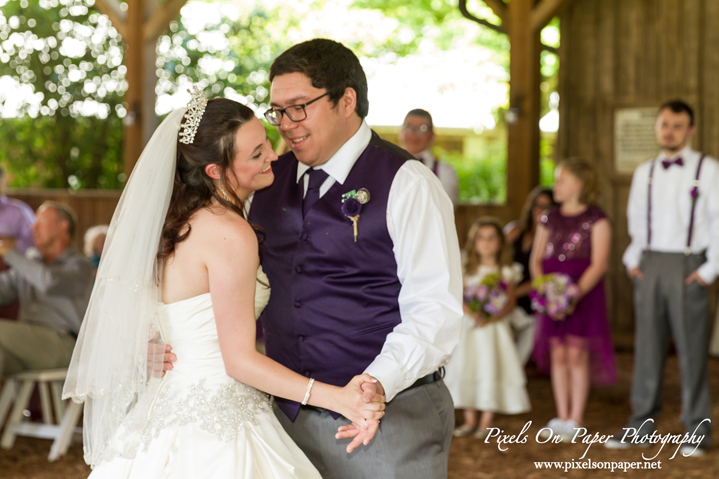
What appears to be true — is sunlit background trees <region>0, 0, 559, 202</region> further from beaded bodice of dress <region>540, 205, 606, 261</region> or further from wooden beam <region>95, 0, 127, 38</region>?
beaded bodice of dress <region>540, 205, 606, 261</region>

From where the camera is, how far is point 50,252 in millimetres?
4801

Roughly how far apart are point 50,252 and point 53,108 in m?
5.78

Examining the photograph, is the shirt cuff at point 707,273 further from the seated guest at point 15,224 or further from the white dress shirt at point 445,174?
the seated guest at point 15,224

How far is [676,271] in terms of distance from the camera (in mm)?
4500

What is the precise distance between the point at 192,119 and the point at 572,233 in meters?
3.43

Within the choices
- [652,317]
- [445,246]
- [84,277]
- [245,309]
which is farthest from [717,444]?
[84,277]

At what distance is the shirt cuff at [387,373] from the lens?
1.87 m

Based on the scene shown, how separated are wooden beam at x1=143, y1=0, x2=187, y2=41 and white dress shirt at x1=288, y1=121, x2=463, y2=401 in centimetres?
607

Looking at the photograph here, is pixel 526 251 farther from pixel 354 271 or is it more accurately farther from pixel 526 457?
pixel 354 271

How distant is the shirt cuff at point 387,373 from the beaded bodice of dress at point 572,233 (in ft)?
10.7

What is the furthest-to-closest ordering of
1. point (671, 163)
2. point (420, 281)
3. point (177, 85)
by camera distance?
point (177, 85), point (671, 163), point (420, 281)

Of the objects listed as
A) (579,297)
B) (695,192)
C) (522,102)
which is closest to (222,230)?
(579,297)

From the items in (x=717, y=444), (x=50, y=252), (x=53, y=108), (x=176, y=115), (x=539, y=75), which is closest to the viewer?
(x=176, y=115)

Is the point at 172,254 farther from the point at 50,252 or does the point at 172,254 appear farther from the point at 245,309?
the point at 50,252
